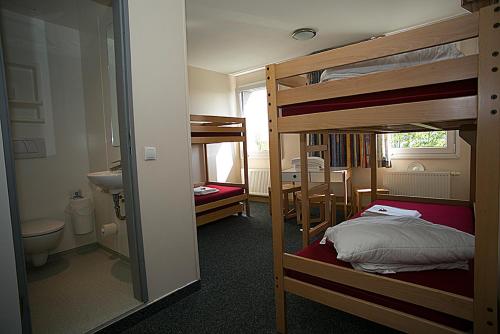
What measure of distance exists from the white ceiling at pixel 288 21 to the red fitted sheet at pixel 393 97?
70.8 inches

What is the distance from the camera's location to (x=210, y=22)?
291cm

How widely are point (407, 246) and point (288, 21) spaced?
2647 millimetres

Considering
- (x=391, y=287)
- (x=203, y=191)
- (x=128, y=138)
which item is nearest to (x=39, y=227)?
(x=128, y=138)

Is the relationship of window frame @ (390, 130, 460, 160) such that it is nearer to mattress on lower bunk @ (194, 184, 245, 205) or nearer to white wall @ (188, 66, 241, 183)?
mattress on lower bunk @ (194, 184, 245, 205)

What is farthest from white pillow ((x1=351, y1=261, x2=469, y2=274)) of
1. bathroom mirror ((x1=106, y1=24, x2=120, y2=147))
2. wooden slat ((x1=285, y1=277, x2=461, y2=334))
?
bathroom mirror ((x1=106, y1=24, x2=120, y2=147))

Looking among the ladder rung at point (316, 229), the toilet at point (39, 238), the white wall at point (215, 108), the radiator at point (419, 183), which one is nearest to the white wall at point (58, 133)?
the toilet at point (39, 238)

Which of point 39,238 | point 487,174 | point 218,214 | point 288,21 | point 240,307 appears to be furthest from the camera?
point 218,214

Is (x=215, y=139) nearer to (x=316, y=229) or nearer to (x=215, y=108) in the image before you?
(x=215, y=108)

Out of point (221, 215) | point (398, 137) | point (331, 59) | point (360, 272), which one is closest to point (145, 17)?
point (331, 59)

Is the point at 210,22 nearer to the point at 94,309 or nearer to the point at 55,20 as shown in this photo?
the point at 55,20

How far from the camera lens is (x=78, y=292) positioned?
199 centimetres

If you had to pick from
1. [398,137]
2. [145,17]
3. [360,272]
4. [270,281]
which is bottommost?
[270,281]

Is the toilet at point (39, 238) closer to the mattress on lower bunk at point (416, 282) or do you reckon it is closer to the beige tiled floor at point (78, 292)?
the beige tiled floor at point (78, 292)

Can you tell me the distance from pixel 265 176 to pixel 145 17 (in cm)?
335
